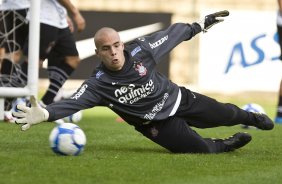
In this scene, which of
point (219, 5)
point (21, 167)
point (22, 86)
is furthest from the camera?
point (219, 5)

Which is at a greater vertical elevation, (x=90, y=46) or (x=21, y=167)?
(x=21, y=167)

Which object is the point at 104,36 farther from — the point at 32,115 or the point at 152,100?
the point at 32,115

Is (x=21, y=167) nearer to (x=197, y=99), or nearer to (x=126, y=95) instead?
(x=126, y=95)

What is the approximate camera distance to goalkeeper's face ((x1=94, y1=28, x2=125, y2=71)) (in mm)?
6000

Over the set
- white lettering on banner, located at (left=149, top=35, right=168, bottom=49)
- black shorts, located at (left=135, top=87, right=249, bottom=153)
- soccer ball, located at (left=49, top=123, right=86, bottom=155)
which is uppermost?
white lettering on banner, located at (left=149, top=35, right=168, bottom=49)

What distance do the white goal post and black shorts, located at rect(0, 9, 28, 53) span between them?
0.59 meters

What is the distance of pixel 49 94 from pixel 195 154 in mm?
3247

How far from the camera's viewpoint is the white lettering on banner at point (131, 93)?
240 inches

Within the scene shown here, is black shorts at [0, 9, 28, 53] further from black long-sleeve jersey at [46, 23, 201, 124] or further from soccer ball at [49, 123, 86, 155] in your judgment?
soccer ball at [49, 123, 86, 155]

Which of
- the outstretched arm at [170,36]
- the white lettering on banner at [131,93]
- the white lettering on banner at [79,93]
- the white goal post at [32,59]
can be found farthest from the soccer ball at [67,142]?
the white goal post at [32,59]

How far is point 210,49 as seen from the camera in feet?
47.0

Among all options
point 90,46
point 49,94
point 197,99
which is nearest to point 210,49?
point 90,46

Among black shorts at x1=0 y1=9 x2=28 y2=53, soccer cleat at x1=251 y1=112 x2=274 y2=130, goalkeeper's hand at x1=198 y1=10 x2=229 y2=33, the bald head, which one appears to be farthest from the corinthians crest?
black shorts at x1=0 y1=9 x2=28 y2=53

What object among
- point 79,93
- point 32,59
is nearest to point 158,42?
point 79,93
